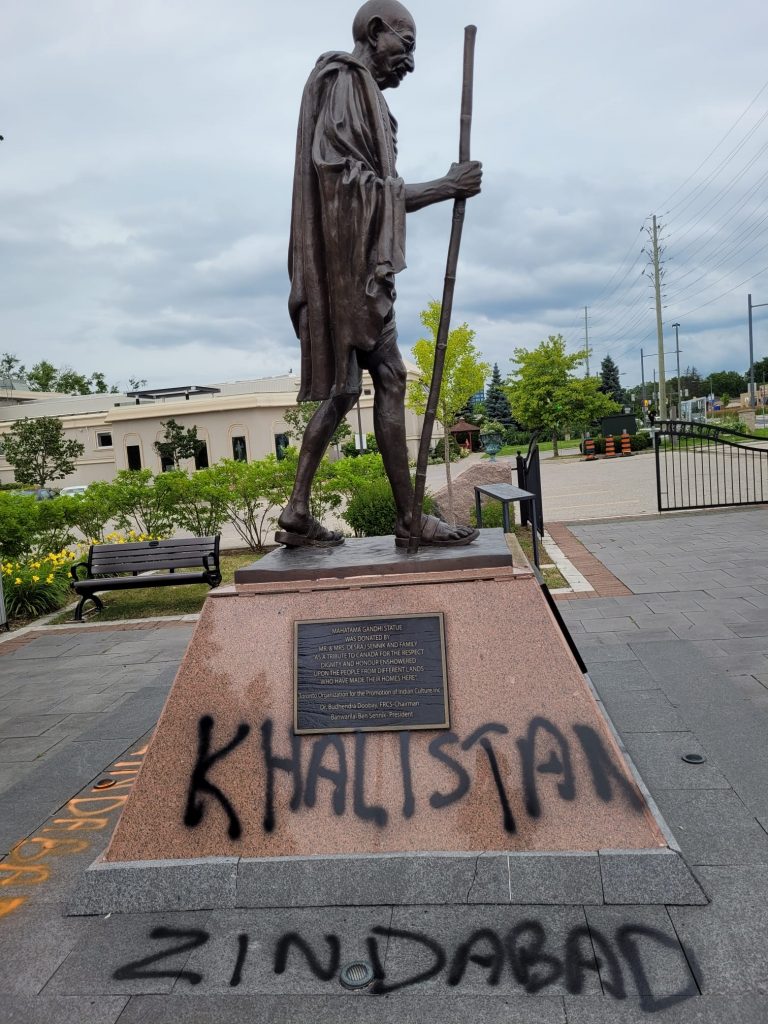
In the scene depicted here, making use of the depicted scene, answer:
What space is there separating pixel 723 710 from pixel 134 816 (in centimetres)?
304

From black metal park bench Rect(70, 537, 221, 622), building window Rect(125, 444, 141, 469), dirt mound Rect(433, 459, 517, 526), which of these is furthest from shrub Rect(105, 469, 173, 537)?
building window Rect(125, 444, 141, 469)

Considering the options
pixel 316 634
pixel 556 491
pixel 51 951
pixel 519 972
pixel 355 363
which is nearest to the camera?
pixel 519 972

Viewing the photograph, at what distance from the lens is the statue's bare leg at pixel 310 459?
3.66m

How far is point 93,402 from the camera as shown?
5922cm

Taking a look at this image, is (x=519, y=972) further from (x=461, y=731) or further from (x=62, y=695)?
(x=62, y=695)

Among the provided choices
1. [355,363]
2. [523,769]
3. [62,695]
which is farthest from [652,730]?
[62,695]

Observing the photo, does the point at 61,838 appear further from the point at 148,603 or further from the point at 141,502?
the point at 141,502

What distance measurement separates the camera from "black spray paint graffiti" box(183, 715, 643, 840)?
2.81 m

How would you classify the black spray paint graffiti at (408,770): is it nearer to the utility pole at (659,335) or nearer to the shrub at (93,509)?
the shrub at (93,509)

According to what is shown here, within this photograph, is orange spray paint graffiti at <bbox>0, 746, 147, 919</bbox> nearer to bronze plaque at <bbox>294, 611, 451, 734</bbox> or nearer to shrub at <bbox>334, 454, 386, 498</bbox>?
bronze plaque at <bbox>294, 611, 451, 734</bbox>

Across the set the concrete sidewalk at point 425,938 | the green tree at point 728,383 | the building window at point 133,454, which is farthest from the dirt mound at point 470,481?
the green tree at point 728,383

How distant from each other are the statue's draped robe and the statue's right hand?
0.73ft

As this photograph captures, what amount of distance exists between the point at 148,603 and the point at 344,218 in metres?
6.61

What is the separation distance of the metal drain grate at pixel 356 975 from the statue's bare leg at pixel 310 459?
190 centimetres
